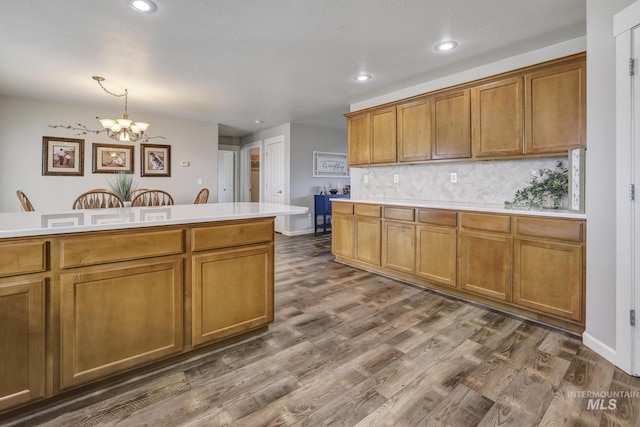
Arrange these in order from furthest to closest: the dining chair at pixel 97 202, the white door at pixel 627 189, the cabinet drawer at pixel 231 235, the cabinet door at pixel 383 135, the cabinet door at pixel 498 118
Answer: the cabinet door at pixel 383 135 → the dining chair at pixel 97 202 → the cabinet door at pixel 498 118 → the cabinet drawer at pixel 231 235 → the white door at pixel 627 189

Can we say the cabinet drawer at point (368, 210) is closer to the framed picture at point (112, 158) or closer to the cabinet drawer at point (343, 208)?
the cabinet drawer at point (343, 208)

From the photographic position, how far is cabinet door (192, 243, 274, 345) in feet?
6.33

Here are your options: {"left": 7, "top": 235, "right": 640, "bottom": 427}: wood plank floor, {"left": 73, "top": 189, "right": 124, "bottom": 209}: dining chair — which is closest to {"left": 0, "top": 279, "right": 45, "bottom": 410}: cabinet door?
{"left": 7, "top": 235, "right": 640, "bottom": 427}: wood plank floor

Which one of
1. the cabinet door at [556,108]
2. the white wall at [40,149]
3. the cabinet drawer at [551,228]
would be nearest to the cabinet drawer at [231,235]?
the cabinet drawer at [551,228]

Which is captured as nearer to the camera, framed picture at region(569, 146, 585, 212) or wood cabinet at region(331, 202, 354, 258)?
framed picture at region(569, 146, 585, 212)

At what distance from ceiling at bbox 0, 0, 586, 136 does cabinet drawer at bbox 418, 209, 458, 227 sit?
5.08 ft

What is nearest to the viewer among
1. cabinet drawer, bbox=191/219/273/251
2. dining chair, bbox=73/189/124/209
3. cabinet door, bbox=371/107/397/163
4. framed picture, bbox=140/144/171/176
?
cabinet drawer, bbox=191/219/273/251

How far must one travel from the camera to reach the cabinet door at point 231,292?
1.93 m

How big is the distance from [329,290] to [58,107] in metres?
5.15

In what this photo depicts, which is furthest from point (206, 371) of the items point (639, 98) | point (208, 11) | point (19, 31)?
point (19, 31)

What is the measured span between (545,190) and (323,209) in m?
4.37

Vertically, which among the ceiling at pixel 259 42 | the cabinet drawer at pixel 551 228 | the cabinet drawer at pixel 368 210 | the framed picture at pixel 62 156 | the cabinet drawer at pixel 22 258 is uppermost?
the ceiling at pixel 259 42

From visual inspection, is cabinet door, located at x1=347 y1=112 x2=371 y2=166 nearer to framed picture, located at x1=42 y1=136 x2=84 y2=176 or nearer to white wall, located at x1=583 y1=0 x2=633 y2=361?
white wall, located at x1=583 y1=0 x2=633 y2=361

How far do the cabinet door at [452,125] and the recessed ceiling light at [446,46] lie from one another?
1.72 feet
